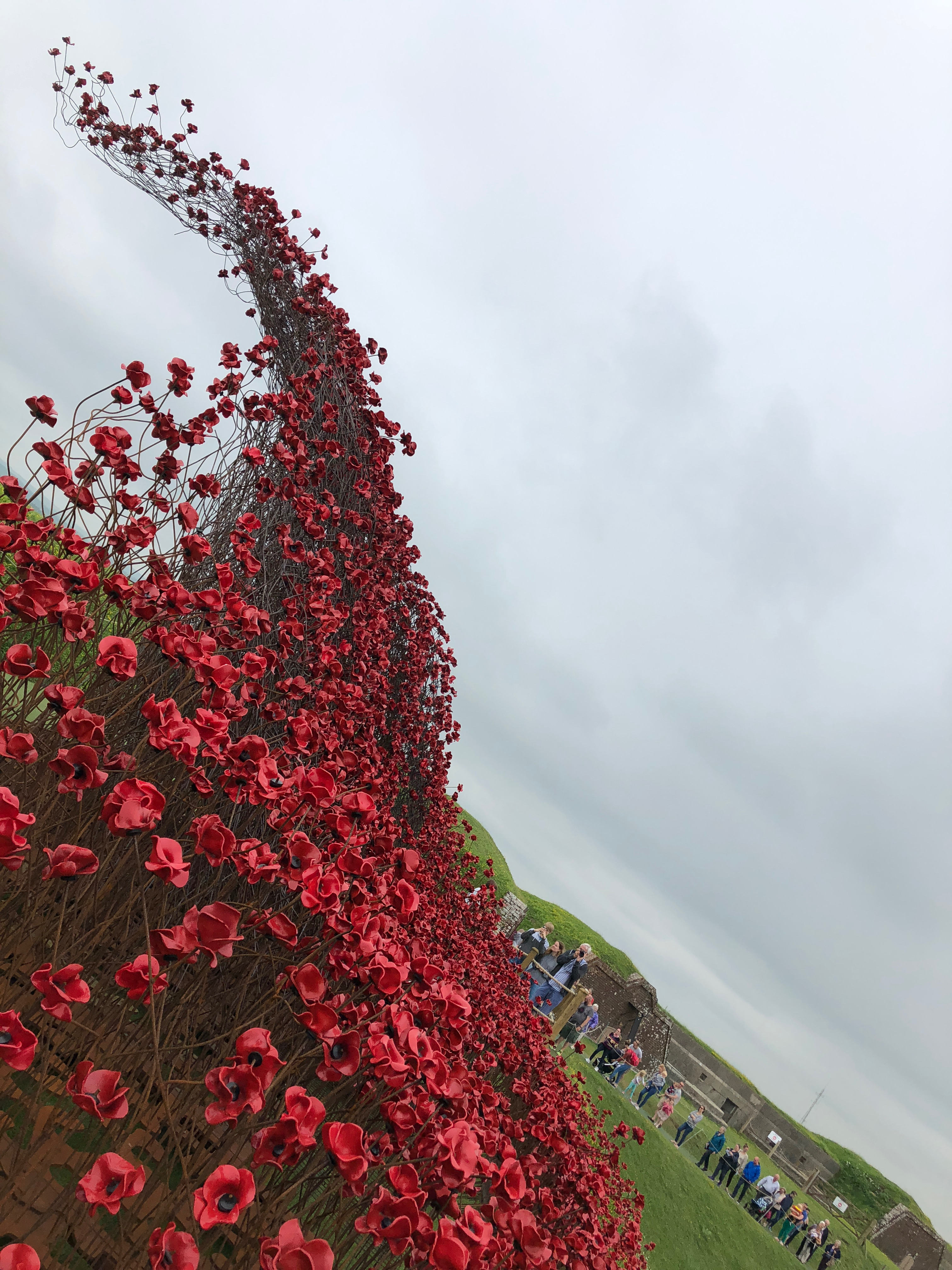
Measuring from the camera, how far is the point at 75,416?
9.58ft

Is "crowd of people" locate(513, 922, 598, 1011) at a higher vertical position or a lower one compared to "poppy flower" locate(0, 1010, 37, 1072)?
lower

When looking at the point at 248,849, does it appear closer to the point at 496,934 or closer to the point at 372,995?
the point at 372,995

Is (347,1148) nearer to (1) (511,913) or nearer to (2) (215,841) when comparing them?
(2) (215,841)

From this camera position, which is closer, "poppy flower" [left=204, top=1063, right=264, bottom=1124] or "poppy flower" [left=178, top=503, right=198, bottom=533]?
"poppy flower" [left=204, top=1063, right=264, bottom=1124]

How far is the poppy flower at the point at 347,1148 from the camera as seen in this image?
3.70 feet

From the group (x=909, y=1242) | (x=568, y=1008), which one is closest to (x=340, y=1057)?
(x=568, y=1008)

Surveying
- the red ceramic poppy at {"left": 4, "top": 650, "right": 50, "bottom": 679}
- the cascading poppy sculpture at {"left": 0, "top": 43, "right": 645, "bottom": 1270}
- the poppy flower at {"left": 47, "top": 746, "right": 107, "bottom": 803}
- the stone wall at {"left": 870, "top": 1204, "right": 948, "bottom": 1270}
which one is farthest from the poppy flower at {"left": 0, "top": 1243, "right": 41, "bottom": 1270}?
the stone wall at {"left": 870, "top": 1204, "right": 948, "bottom": 1270}

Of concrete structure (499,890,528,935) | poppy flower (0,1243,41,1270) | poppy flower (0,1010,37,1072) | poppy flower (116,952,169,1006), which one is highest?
poppy flower (116,952,169,1006)

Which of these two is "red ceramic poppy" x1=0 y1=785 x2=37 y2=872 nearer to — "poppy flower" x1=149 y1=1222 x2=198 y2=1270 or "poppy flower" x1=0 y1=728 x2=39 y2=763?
"poppy flower" x1=0 y1=728 x2=39 y2=763

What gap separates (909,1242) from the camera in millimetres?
16359

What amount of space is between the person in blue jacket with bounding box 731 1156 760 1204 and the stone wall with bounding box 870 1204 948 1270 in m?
9.12

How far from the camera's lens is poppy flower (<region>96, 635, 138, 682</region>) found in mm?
1840

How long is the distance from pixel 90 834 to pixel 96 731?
1.07 m

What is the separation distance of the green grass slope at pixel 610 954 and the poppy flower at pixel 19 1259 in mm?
14748
